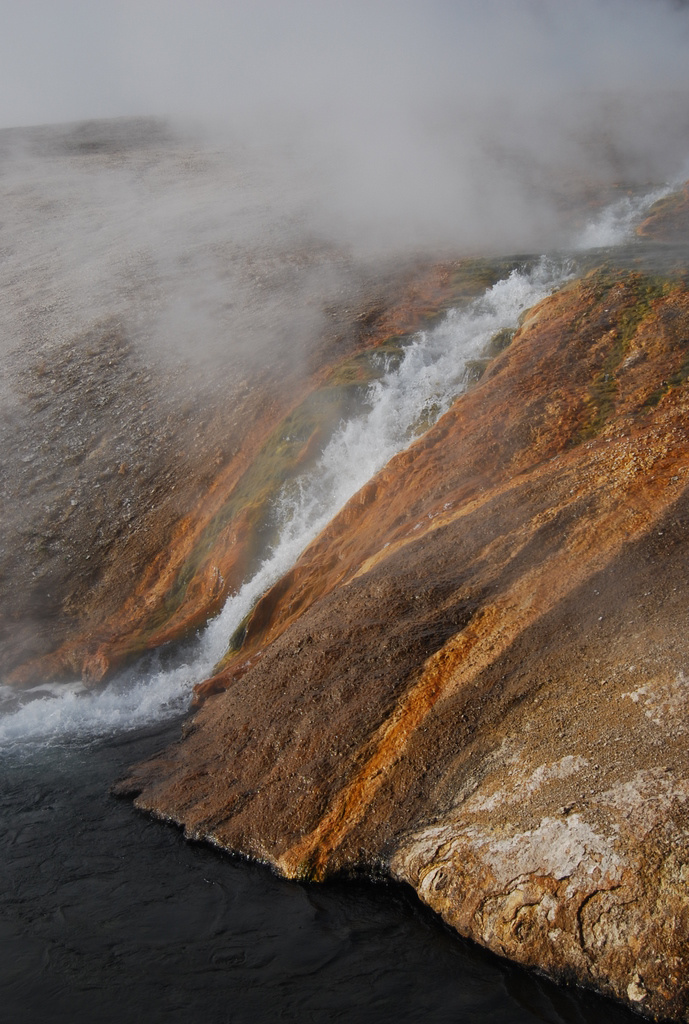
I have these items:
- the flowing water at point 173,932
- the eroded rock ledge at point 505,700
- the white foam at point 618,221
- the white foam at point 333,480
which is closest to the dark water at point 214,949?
the flowing water at point 173,932

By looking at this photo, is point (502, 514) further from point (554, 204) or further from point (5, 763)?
point (554, 204)

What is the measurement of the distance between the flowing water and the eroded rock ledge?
229 mm

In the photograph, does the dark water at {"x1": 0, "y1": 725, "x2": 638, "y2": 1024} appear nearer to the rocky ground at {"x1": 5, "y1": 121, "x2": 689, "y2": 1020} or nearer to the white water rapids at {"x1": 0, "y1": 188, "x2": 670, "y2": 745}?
the rocky ground at {"x1": 5, "y1": 121, "x2": 689, "y2": 1020}

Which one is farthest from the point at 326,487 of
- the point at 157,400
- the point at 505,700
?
the point at 505,700

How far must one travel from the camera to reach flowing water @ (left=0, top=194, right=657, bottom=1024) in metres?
A: 5.13

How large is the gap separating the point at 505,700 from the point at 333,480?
5678 mm

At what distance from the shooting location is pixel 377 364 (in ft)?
43.3

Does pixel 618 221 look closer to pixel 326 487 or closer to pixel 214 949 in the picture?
pixel 326 487

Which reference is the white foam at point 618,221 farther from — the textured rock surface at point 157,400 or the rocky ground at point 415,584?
the textured rock surface at point 157,400

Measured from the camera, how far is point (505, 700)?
618 cm

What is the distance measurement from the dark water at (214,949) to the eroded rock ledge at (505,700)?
197 mm

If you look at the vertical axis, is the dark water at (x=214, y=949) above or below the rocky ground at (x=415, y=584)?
below

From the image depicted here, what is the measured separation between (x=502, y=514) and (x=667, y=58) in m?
39.8

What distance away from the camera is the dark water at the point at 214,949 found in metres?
5.09
